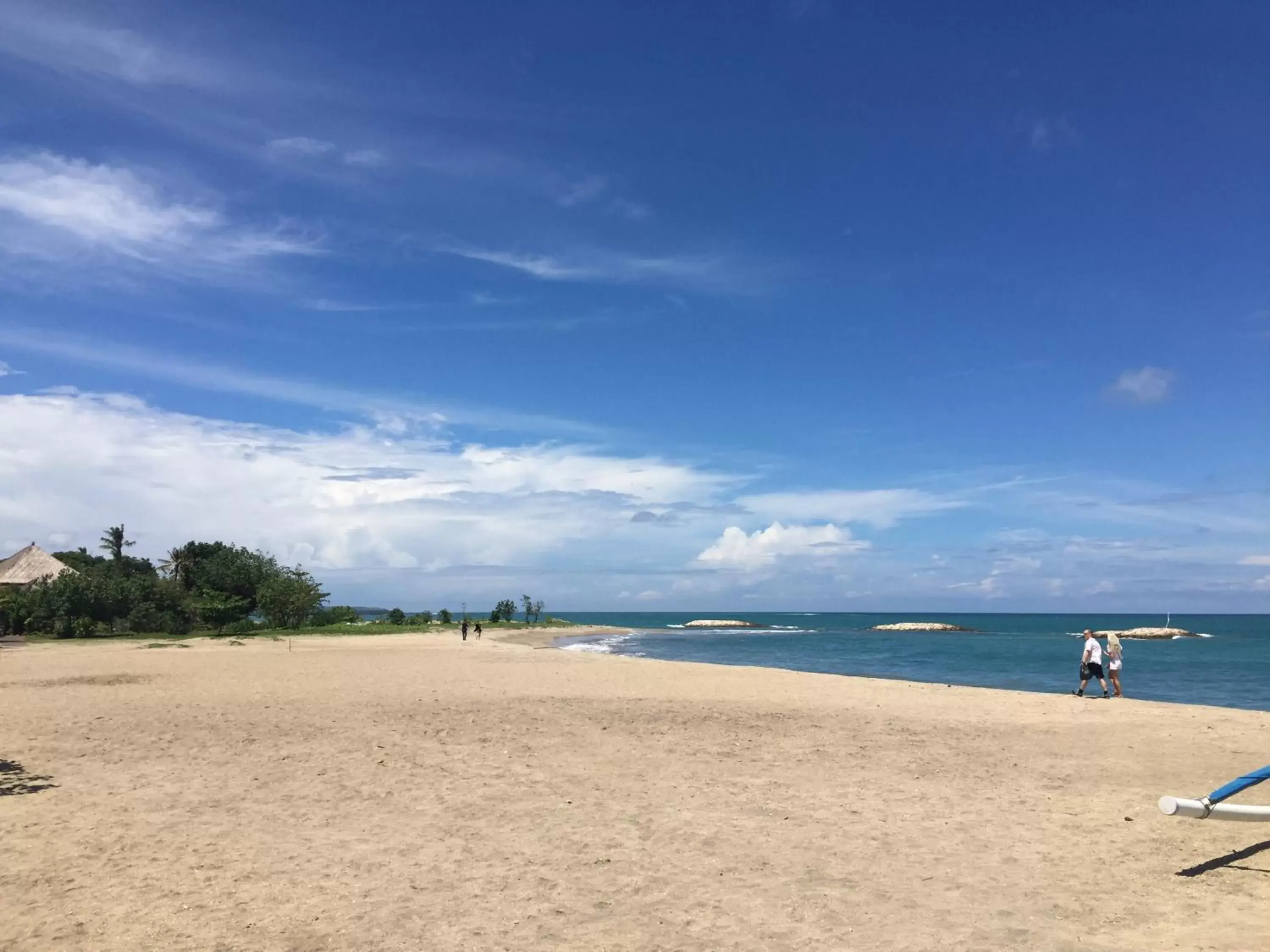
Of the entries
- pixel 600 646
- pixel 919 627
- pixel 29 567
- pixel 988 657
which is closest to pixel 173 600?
pixel 29 567

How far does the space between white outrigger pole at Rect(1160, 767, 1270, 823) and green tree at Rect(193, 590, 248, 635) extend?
61.2m

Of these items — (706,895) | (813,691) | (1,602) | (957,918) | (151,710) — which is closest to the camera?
(957,918)

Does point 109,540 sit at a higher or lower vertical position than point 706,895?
higher

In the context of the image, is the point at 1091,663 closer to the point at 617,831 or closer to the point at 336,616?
the point at 617,831

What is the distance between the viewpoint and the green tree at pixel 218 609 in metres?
59.8

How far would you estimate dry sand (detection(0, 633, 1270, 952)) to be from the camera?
641cm

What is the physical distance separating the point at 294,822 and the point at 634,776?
172 inches

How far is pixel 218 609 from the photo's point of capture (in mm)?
59812

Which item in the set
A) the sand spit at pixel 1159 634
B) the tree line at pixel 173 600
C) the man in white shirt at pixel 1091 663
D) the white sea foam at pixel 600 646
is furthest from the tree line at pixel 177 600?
the sand spit at pixel 1159 634

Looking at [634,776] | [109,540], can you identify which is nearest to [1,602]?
[109,540]

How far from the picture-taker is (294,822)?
9172mm

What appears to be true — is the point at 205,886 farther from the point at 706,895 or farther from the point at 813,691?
the point at 813,691

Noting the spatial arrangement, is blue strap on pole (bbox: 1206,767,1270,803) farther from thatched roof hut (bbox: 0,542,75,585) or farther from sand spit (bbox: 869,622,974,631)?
sand spit (bbox: 869,622,974,631)

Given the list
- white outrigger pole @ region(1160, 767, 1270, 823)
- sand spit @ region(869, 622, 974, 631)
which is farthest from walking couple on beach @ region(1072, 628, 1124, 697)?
sand spit @ region(869, 622, 974, 631)
